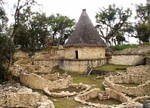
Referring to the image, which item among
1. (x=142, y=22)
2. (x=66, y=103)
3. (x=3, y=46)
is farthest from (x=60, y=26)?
(x=66, y=103)

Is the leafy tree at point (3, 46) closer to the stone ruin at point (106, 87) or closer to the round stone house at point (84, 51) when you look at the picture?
the stone ruin at point (106, 87)

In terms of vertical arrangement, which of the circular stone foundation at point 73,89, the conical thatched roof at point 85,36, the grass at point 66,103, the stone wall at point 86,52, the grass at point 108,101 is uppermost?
the conical thatched roof at point 85,36

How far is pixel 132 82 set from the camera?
20938 mm

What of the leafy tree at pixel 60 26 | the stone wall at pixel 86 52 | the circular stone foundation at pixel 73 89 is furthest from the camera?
the leafy tree at pixel 60 26

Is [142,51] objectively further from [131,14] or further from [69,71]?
[131,14]

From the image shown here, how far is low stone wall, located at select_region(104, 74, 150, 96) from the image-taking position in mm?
16938

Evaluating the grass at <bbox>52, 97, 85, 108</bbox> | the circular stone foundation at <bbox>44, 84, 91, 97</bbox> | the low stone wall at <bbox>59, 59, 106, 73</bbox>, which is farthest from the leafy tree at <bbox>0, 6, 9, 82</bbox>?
the low stone wall at <bbox>59, 59, 106, 73</bbox>

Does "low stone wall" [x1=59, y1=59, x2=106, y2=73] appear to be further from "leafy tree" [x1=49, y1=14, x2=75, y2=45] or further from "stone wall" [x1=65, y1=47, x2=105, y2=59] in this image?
"leafy tree" [x1=49, y1=14, x2=75, y2=45]

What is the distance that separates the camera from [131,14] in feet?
150

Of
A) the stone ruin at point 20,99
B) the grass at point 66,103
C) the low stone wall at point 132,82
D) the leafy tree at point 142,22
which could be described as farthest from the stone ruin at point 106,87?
the leafy tree at point 142,22

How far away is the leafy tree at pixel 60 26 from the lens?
170 feet

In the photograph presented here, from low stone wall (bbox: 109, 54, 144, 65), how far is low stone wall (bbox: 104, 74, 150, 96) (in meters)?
9.87

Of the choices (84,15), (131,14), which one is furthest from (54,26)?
(84,15)

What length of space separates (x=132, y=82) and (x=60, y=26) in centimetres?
3320
